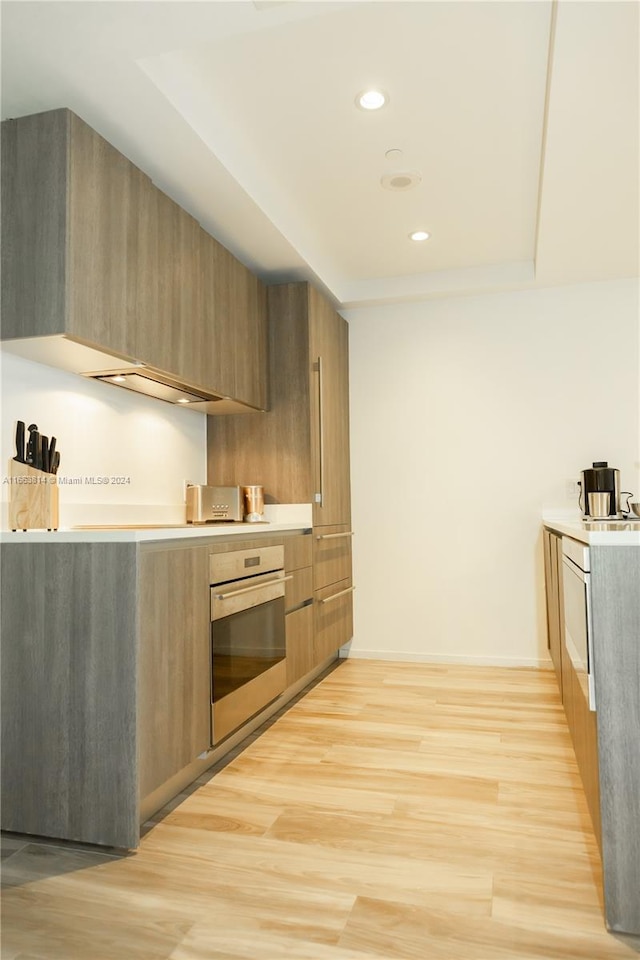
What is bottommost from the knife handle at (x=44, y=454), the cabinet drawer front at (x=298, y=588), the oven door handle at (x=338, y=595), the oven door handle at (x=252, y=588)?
the oven door handle at (x=338, y=595)

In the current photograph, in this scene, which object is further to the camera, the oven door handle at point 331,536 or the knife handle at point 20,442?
the oven door handle at point 331,536

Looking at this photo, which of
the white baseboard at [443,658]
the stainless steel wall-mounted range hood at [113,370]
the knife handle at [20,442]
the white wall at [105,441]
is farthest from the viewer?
the white baseboard at [443,658]

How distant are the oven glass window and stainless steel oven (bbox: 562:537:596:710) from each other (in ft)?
3.98

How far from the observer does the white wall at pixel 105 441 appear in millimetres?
2404

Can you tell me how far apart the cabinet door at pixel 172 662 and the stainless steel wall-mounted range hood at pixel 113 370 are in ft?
2.53

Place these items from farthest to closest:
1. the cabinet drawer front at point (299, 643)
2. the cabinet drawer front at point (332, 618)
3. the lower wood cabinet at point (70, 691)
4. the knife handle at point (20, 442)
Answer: the cabinet drawer front at point (332, 618) < the cabinet drawer front at point (299, 643) < the knife handle at point (20, 442) < the lower wood cabinet at point (70, 691)

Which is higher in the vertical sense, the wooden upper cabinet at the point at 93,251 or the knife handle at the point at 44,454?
the wooden upper cabinet at the point at 93,251

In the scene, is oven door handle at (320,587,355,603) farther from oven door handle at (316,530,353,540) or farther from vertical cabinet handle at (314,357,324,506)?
vertical cabinet handle at (314,357,324,506)

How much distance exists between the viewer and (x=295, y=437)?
363 centimetres

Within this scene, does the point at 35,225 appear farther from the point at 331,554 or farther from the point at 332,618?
the point at 332,618

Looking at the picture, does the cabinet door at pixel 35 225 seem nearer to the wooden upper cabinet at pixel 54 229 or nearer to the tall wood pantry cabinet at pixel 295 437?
the wooden upper cabinet at pixel 54 229

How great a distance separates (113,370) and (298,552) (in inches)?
51.5

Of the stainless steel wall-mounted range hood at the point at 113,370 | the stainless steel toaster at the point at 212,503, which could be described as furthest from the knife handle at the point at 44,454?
the stainless steel toaster at the point at 212,503

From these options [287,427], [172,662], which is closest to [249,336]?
[287,427]
